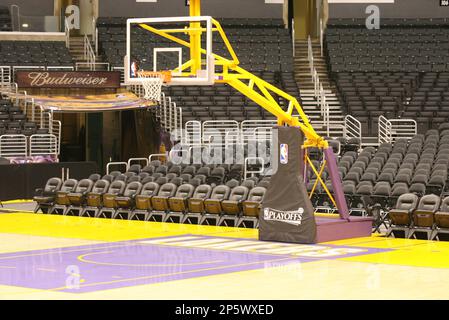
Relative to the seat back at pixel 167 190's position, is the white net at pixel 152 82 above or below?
above

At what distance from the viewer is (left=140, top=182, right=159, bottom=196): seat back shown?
73.5ft

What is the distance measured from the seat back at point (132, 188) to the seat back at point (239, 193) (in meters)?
2.71

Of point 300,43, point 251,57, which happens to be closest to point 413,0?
point 300,43

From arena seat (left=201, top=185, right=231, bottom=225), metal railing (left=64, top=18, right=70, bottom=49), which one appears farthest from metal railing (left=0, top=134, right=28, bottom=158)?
arena seat (left=201, top=185, right=231, bottom=225)

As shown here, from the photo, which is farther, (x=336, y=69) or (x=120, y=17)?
(x=120, y=17)

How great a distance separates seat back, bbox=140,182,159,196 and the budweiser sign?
10453mm

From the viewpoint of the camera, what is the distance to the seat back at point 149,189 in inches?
882

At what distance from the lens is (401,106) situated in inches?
1313

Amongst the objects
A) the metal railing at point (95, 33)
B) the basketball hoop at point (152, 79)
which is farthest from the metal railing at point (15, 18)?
the basketball hoop at point (152, 79)

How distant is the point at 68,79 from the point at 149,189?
10868 mm

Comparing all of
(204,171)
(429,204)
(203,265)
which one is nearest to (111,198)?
(204,171)

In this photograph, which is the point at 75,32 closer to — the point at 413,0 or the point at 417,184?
the point at 413,0

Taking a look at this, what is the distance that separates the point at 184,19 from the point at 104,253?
14.2ft

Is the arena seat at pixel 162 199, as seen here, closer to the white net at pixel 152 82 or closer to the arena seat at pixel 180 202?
the arena seat at pixel 180 202
